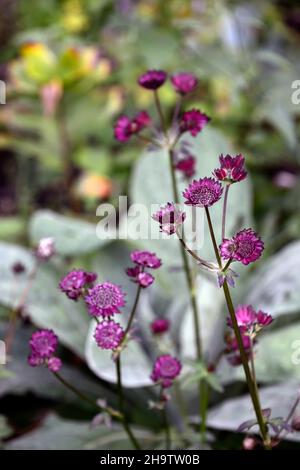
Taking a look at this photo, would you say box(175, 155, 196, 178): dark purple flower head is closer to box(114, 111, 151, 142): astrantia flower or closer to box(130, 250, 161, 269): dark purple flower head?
box(114, 111, 151, 142): astrantia flower

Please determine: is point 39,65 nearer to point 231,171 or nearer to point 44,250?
point 44,250

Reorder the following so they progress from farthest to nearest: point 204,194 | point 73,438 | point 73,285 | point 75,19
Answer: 1. point 75,19
2. point 73,438
3. point 73,285
4. point 204,194

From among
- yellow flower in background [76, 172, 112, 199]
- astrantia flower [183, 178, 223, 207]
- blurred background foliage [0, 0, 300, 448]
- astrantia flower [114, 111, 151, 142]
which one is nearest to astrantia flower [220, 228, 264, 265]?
astrantia flower [183, 178, 223, 207]

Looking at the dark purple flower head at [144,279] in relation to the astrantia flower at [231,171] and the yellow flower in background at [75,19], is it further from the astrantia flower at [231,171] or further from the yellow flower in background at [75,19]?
the yellow flower in background at [75,19]

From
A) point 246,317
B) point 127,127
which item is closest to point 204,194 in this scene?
point 246,317

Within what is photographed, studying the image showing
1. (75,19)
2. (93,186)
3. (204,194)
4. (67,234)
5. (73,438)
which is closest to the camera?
(204,194)
